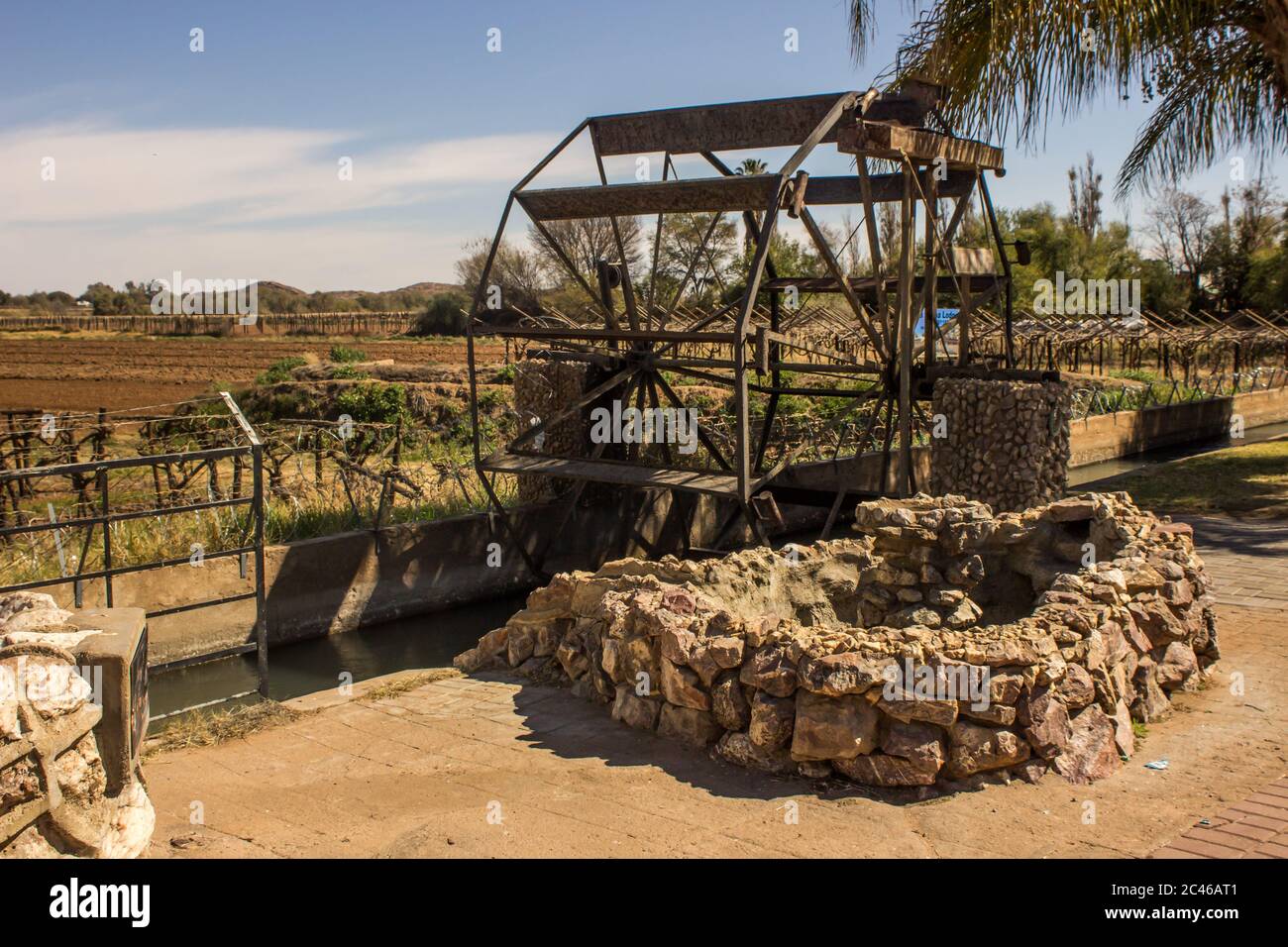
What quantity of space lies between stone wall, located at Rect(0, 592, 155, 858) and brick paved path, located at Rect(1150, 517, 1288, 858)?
Result: 403cm

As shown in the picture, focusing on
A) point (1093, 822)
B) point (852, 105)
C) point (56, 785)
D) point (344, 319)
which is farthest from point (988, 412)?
point (344, 319)

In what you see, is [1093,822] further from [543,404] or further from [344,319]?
[344,319]

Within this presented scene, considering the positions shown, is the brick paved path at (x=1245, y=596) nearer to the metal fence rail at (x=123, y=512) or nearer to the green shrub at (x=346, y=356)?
the metal fence rail at (x=123, y=512)

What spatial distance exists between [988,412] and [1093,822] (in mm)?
7327

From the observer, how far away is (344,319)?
70438mm

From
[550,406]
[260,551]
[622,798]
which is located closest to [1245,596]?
[622,798]

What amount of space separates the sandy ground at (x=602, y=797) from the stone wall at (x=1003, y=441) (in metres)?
4.96

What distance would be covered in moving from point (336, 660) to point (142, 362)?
121ft

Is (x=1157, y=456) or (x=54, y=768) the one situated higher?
(x=54, y=768)

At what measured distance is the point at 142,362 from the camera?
45.1m

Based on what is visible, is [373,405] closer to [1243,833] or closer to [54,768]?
[54,768]

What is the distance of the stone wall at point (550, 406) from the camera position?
15.3 m

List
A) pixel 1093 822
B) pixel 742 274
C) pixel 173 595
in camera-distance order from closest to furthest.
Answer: pixel 1093 822
pixel 173 595
pixel 742 274

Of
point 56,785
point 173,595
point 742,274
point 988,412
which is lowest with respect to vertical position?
point 173,595
